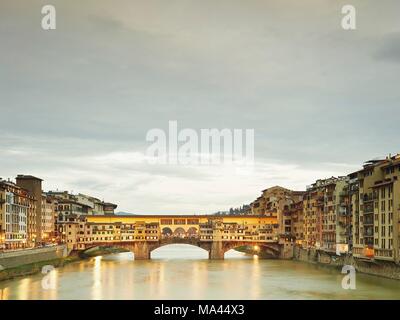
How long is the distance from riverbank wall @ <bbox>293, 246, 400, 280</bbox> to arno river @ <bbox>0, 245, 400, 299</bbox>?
0.87 m

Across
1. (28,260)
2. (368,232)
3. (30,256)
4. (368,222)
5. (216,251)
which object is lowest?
(216,251)

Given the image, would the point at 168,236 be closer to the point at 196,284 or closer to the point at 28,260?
the point at 28,260

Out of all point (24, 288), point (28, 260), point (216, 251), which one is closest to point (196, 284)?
point (24, 288)

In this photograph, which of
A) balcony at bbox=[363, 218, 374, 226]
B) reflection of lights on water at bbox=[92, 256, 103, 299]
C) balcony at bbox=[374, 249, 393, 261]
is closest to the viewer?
reflection of lights on water at bbox=[92, 256, 103, 299]

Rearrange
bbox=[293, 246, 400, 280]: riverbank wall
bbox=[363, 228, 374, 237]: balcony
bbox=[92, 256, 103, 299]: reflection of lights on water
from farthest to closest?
bbox=[363, 228, 374, 237]: balcony < bbox=[293, 246, 400, 280]: riverbank wall < bbox=[92, 256, 103, 299]: reflection of lights on water

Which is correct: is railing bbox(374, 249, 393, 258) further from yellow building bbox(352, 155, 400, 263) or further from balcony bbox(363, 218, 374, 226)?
balcony bbox(363, 218, 374, 226)

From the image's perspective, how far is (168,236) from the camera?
84938 millimetres

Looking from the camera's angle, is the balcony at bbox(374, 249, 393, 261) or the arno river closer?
the arno river

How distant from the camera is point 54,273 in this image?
56.9 m

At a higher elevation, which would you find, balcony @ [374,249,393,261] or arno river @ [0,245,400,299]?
balcony @ [374,249,393,261]

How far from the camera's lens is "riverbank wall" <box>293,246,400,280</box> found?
47.2 metres

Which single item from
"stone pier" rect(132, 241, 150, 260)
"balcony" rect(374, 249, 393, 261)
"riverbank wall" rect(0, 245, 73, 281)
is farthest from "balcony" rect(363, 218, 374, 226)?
"stone pier" rect(132, 241, 150, 260)

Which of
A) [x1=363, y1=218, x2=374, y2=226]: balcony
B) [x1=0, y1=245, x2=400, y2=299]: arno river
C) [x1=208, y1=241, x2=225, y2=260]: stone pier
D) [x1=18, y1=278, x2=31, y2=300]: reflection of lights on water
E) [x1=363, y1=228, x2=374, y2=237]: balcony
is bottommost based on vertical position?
[x1=208, y1=241, x2=225, y2=260]: stone pier

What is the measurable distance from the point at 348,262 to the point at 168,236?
3238cm
